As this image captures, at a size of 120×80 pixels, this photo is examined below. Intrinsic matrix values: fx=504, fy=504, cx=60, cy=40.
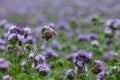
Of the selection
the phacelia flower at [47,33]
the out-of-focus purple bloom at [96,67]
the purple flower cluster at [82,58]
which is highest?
the phacelia flower at [47,33]

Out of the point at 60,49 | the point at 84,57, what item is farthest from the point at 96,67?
the point at 60,49

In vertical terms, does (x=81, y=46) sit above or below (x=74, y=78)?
above

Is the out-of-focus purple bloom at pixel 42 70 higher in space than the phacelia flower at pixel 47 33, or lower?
lower

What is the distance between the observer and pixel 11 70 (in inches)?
168

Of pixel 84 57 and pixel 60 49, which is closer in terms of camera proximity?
pixel 84 57

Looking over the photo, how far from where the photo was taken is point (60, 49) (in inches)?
265

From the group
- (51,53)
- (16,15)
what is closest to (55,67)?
(51,53)

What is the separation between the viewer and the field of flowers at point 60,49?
3.49m

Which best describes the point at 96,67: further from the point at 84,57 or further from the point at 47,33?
the point at 47,33

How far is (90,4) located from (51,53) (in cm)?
918

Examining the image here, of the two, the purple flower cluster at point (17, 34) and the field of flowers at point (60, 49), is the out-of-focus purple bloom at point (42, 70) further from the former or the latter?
the purple flower cluster at point (17, 34)

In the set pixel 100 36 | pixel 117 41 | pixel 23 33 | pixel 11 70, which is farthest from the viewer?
pixel 100 36

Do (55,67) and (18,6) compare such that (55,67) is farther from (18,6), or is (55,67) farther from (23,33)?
(18,6)

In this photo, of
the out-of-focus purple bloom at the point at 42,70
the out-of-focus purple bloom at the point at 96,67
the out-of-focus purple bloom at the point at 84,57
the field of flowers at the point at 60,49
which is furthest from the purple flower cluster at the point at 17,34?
the out-of-focus purple bloom at the point at 96,67
